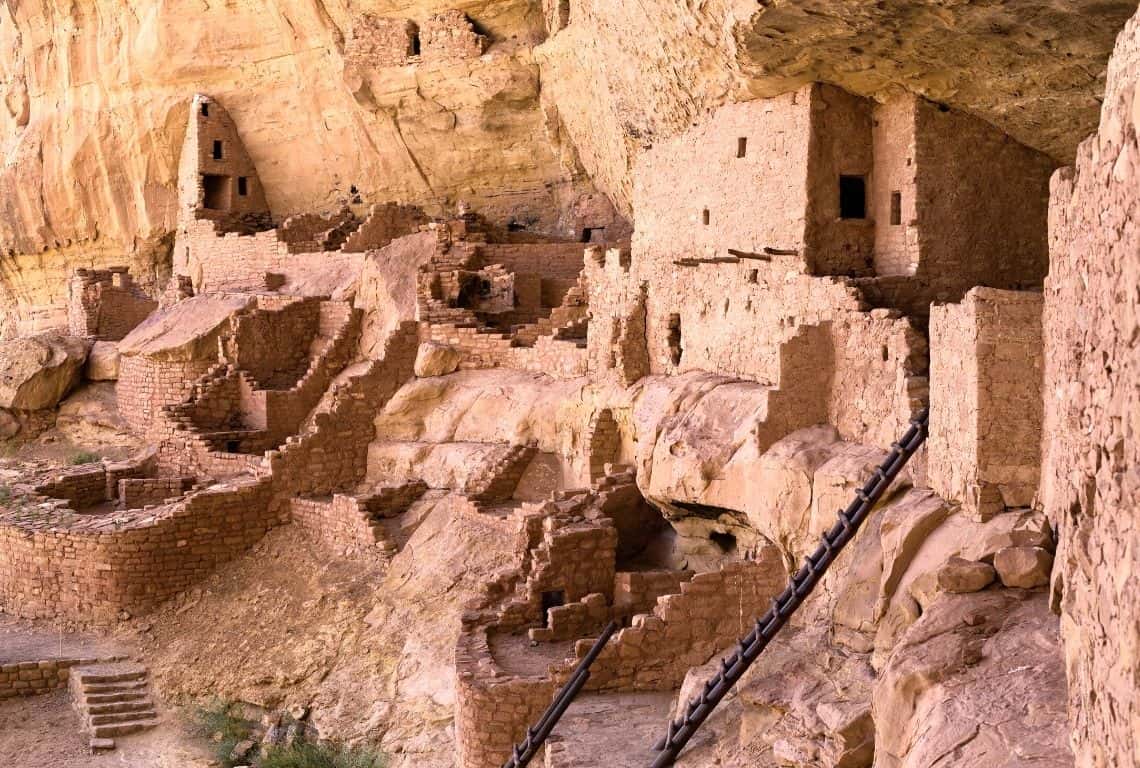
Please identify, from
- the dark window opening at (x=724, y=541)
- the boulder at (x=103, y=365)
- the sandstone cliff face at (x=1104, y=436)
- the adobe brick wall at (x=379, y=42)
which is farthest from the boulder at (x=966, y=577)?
the boulder at (x=103, y=365)

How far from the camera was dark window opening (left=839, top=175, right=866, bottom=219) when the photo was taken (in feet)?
41.0

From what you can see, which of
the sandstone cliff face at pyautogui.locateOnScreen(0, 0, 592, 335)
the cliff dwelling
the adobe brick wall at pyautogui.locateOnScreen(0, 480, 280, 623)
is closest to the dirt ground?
the cliff dwelling

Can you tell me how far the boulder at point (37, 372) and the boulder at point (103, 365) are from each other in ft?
0.42

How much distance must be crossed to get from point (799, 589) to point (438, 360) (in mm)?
8145

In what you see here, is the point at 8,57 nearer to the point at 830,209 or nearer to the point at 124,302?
the point at 124,302

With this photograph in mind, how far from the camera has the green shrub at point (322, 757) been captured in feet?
37.8

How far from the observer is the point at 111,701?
43.7ft

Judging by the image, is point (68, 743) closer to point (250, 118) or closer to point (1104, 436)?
point (1104, 436)

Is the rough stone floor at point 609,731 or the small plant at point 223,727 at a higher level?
the rough stone floor at point 609,731

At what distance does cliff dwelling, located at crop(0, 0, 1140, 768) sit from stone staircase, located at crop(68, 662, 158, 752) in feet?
0.15

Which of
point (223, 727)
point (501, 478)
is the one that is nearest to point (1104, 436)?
point (223, 727)

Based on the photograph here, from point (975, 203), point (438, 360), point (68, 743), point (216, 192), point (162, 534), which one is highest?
point (216, 192)

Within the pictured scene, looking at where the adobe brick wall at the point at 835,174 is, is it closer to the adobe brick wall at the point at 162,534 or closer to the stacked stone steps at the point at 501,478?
the stacked stone steps at the point at 501,478

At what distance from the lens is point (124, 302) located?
2269 centimetres
